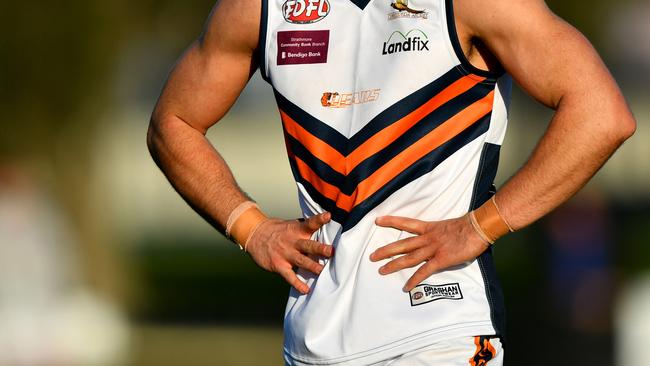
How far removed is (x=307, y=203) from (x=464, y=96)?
0.74 meters

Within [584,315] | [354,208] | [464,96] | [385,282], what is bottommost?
[584,315]

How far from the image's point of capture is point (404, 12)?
4.03 meters

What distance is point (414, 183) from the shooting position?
A: 13.2ft

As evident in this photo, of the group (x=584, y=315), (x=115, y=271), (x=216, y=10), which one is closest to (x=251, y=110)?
(x=115, y=271)

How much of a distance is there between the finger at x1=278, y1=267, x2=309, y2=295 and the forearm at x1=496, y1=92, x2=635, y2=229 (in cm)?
78

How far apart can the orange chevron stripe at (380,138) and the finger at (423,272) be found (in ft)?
1.38

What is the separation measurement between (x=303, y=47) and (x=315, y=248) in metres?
0.72

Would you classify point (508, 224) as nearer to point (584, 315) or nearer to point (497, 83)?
point (497, 83)

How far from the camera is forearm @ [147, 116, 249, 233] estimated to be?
4730 mm

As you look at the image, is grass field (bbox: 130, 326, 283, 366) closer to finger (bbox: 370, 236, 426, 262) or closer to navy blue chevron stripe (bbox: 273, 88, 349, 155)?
navy blue chevron stripe (bbox: 273, 88, 349, 155)

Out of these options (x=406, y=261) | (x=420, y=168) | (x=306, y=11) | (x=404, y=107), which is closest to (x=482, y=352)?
(x=406, y=261)

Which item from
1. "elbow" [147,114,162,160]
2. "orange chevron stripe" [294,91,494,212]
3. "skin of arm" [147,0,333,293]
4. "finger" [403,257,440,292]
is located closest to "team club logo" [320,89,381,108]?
"orange chevron stripe" [294,91,494,212]

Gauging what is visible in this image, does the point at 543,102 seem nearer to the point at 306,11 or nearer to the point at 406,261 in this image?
the point at 406,261

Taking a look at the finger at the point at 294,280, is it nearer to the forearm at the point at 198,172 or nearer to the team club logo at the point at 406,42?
the forearm at the point at 198,172
